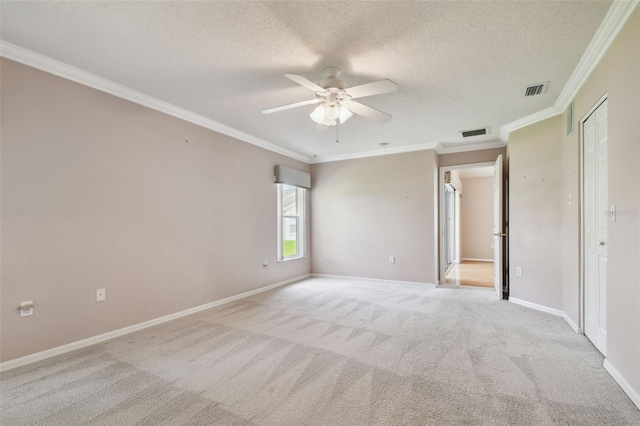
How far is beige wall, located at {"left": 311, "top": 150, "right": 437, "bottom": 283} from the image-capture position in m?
5.14

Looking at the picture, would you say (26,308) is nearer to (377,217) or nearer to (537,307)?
(377,217)

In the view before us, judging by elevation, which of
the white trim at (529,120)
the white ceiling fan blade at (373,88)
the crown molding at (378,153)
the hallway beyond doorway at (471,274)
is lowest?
Result: the hallway beyond doorway at (471,274)

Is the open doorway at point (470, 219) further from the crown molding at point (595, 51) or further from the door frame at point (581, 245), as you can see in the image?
the door frame at point (581, 245)

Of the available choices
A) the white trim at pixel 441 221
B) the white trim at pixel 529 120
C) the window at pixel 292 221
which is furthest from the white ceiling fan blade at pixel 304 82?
the white trim at pixel 441 221

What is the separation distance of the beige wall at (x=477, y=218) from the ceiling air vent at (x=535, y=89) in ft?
20.2

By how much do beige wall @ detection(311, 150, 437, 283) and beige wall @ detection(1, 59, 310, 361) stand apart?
7.26ft

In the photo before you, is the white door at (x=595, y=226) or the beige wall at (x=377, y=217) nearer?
the white door at (x=595, y=226)

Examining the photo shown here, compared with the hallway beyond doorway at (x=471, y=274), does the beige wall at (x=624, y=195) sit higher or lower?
higher

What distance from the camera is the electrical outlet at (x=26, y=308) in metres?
2.34

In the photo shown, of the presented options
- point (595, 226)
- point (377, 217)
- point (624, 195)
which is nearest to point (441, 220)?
point (377, 217)

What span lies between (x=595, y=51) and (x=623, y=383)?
7.86 feet

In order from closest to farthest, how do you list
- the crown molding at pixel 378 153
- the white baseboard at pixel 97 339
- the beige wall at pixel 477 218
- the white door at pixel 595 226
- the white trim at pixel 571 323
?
the white baseboard at pixel 97 339, the white door at pixel 595 226, the white trim at pixel 571 323, the crown molding at pixel 378 153, the beige wall at pixel 477 218

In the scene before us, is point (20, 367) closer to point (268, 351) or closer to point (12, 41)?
point (268, 351)

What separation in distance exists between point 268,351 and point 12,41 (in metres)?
3.14
